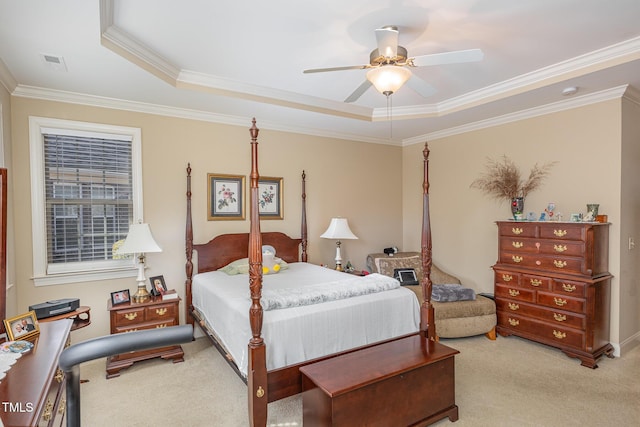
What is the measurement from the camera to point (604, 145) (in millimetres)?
3590

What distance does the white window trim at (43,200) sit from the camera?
11.0ft

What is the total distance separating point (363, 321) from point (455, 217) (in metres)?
3.02

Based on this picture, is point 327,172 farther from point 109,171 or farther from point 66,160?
point 66,160

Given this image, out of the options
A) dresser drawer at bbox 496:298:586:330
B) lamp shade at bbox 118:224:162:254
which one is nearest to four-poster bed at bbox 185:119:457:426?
lamp shade at bbox 118:224:162:254

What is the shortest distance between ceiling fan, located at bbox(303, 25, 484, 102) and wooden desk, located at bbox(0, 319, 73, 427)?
2081 mm

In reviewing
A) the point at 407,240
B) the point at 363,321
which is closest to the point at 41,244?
the point at 363,321

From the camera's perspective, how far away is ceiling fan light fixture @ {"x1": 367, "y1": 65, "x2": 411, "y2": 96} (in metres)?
2.42

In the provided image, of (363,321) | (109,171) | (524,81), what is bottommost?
(363,321)

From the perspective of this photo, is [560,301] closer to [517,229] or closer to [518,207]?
[517,229]

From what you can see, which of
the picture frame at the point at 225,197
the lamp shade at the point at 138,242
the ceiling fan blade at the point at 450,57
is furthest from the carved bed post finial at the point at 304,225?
the ceiling fan blade at the point at 450,57

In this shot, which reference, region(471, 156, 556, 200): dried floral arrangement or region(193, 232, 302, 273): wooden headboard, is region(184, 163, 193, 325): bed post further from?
region(471, 156, 556, 200): dried floral arrangement

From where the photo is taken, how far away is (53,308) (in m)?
2.68

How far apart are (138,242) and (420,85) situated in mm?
2911

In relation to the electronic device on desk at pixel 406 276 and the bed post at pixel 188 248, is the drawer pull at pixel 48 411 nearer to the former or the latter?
the bed post at pixel 188 248
